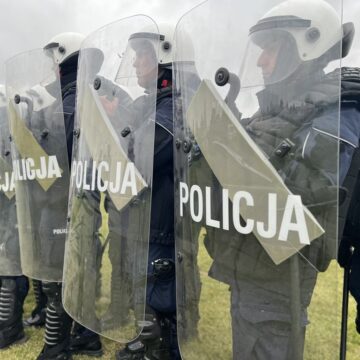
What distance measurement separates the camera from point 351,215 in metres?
1.79

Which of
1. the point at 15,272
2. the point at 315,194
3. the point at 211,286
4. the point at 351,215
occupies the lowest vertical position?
the point at 15,272

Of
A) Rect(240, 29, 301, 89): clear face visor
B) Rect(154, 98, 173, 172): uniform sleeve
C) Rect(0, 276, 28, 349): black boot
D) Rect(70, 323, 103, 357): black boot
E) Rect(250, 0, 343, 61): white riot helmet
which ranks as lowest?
Rect(70, 323, 103, 357): black boot

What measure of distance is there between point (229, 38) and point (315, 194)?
604mm

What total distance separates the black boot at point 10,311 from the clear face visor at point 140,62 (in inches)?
80.2

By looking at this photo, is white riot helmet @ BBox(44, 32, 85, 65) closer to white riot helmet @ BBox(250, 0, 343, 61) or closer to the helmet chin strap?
the helmet chin strap

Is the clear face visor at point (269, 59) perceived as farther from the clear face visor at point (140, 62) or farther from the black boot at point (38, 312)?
the black boot at point (38, 312)

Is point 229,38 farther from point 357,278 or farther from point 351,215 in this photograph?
point 357,278

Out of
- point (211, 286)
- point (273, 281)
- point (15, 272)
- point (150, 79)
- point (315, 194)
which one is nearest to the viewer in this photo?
point (315, 194)

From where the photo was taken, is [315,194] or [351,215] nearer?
[315,194]

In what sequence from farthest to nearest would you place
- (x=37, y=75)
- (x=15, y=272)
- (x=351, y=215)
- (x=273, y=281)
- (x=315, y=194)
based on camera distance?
1. (x=15, y=272)
2. (x=37, y=75)
3. (x=351, y=215)
4. (x=273, y=281)
5. (x=315, y=194)

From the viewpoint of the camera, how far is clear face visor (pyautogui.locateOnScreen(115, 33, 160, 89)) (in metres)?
1.95

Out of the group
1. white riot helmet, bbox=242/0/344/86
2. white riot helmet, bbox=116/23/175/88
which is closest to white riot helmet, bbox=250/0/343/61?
white riot helmet, bbox=242/0/344/86

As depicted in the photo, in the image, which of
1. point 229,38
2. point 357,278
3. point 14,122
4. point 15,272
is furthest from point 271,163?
point 15,272

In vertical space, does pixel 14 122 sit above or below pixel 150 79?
below
